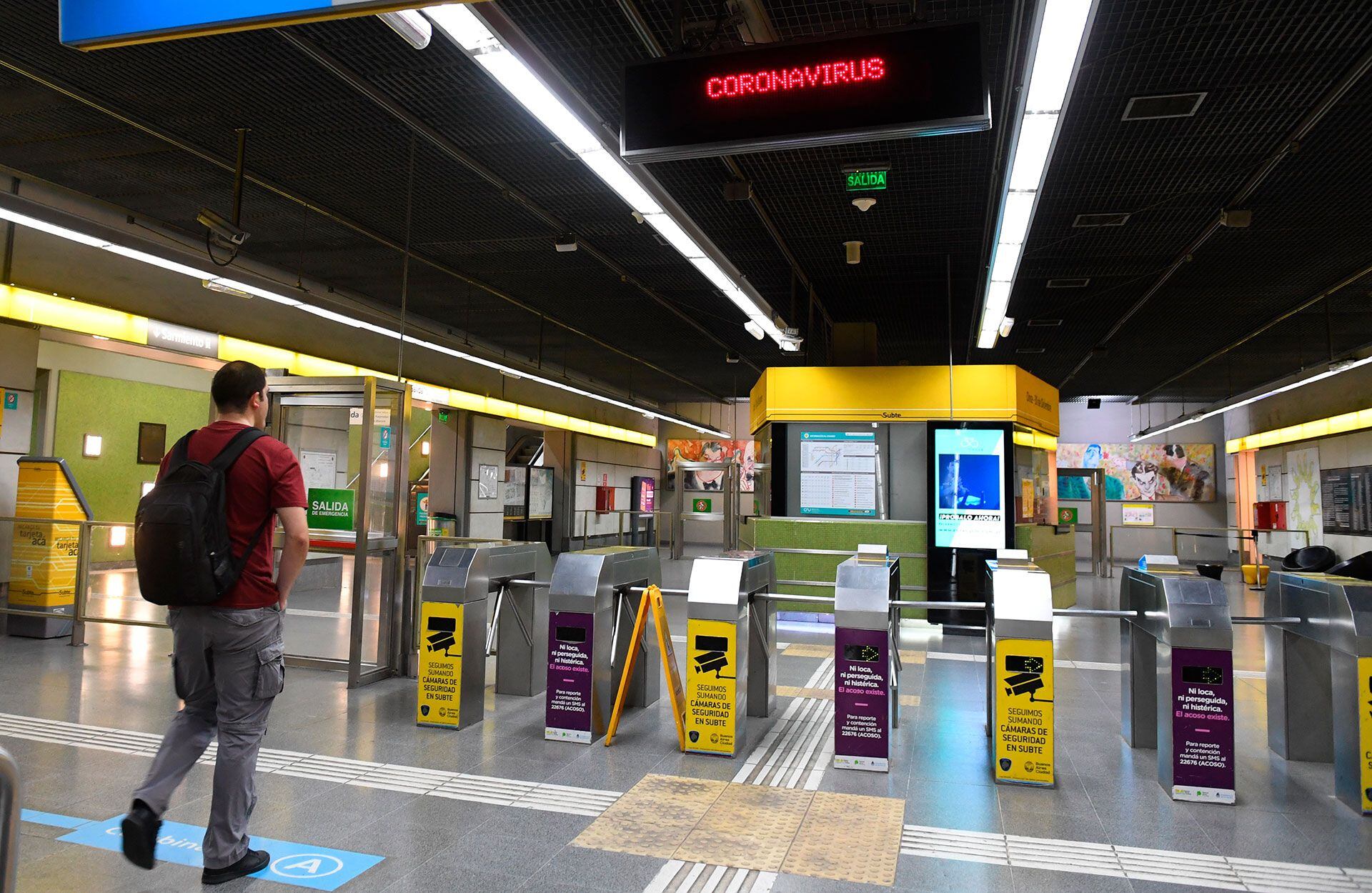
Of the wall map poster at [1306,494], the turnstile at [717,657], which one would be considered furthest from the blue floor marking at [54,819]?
the wall map poster at [1306,494]

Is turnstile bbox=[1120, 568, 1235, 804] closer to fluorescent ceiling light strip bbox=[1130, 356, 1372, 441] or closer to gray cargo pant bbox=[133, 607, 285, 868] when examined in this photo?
gray cargo pant bbox=[133, 607, 285, 868]

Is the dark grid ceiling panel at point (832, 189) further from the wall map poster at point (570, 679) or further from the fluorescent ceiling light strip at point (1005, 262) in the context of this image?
the wall map poster at point (570, 679)

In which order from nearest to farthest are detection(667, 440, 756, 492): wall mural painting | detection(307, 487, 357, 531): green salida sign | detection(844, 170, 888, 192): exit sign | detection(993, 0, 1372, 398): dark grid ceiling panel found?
detection(993, 0, 1372, 398): dark grid ceiling panel
detection(307, 487, 357, 531): green salida sign
detection(844, 170, 888, 192): exit sign
detection(667, 440, 756, 492): wall mural painting

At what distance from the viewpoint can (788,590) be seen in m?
8.95

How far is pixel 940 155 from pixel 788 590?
4670mm

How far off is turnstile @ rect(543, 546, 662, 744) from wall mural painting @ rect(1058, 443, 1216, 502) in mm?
17067

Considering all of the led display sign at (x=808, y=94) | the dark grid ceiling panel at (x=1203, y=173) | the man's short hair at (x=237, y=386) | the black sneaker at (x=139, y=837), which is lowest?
the black sneaker at (x=139, y=837)

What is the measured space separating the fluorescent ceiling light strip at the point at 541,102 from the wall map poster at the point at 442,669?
2.64 m

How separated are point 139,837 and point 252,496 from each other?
107cm

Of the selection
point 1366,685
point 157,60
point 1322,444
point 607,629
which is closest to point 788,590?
point 607,629

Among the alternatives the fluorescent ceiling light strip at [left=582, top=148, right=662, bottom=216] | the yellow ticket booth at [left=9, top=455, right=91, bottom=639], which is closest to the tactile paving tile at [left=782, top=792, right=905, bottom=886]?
the fluorescent ceiling light strip at [left=582, top=148, right=662, bottom=216]

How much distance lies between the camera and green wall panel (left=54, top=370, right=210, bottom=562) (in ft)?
28.5

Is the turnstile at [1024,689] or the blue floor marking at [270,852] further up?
the turnstile at [1024,689]

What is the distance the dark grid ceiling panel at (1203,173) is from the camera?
461 centimetres
